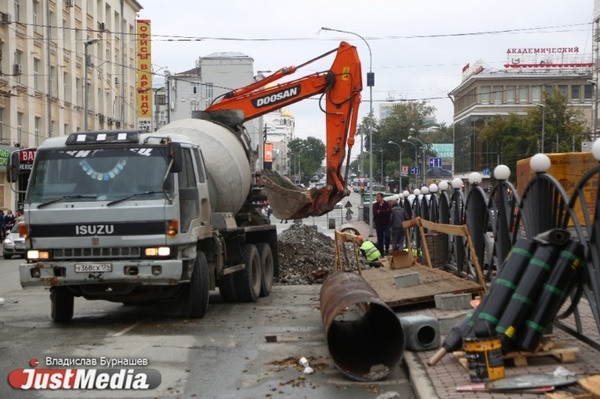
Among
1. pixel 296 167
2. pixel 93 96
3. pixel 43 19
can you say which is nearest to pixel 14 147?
pixel 43 19

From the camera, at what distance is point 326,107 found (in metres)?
18.7

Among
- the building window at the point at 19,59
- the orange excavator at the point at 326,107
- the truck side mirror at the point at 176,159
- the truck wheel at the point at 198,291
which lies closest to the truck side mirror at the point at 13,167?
the truck side mirror at the point at 176,159

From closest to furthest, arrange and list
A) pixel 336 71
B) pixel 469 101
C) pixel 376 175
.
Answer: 1. pixel 336 71
2. pixel 469 101
3. pixel 376 175

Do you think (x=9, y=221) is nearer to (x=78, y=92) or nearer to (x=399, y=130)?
(x=78, y=92)

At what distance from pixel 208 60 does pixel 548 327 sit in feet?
244

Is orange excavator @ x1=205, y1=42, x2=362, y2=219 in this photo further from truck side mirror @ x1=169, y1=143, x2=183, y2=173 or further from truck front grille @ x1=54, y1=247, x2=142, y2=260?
truck front grille @ x1=54, y1=247, x2=142, y2=260

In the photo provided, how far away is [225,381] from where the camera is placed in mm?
8805

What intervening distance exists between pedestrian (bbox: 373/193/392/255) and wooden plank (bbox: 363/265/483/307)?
10.0m

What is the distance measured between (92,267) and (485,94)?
81.7 metres

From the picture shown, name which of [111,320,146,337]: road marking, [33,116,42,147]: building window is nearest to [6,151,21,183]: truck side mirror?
[111,320,146,337]: road marking

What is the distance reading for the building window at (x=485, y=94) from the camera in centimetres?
8850

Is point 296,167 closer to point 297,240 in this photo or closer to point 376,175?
point 376,175

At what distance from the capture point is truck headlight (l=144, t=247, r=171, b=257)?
11742 mm

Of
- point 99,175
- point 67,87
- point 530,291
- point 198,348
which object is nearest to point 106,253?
point 99,175
